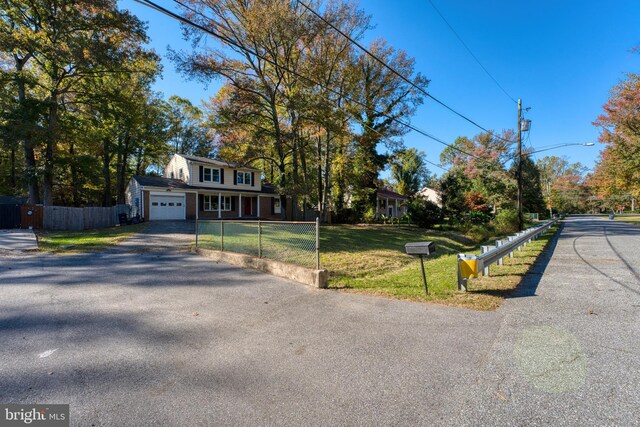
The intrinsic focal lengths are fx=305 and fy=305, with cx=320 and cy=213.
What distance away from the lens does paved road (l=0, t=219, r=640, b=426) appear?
7.90 feet

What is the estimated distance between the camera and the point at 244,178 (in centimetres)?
3109

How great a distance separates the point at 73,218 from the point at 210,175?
11120 mm

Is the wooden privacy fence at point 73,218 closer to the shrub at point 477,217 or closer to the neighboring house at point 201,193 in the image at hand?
the neighboring house at point 201,193

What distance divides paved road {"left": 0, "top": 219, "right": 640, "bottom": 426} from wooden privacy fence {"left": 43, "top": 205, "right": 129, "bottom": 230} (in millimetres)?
17342

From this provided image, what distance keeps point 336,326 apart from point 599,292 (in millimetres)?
5106

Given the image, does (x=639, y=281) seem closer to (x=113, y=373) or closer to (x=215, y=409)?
(x=215, y=409)

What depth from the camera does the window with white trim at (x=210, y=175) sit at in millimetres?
28281

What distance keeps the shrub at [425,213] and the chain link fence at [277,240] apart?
16840 millimetres

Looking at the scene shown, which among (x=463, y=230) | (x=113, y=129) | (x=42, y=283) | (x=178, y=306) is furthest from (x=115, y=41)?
(x=463, y=230)

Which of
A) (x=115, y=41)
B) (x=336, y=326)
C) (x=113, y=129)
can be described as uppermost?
(x=115, y=41)

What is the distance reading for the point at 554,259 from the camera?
31.1 ft

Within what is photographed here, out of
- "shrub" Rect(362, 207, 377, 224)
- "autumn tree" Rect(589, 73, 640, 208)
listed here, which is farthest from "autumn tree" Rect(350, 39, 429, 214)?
"autumn tree" Rect(589, 73, 640, 208)

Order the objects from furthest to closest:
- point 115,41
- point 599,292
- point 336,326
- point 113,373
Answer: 1. point 115,41
2. point 599,292
3. point 336,326
4. point 113,373

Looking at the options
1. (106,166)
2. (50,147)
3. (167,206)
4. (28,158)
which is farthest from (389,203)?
(28,158)
